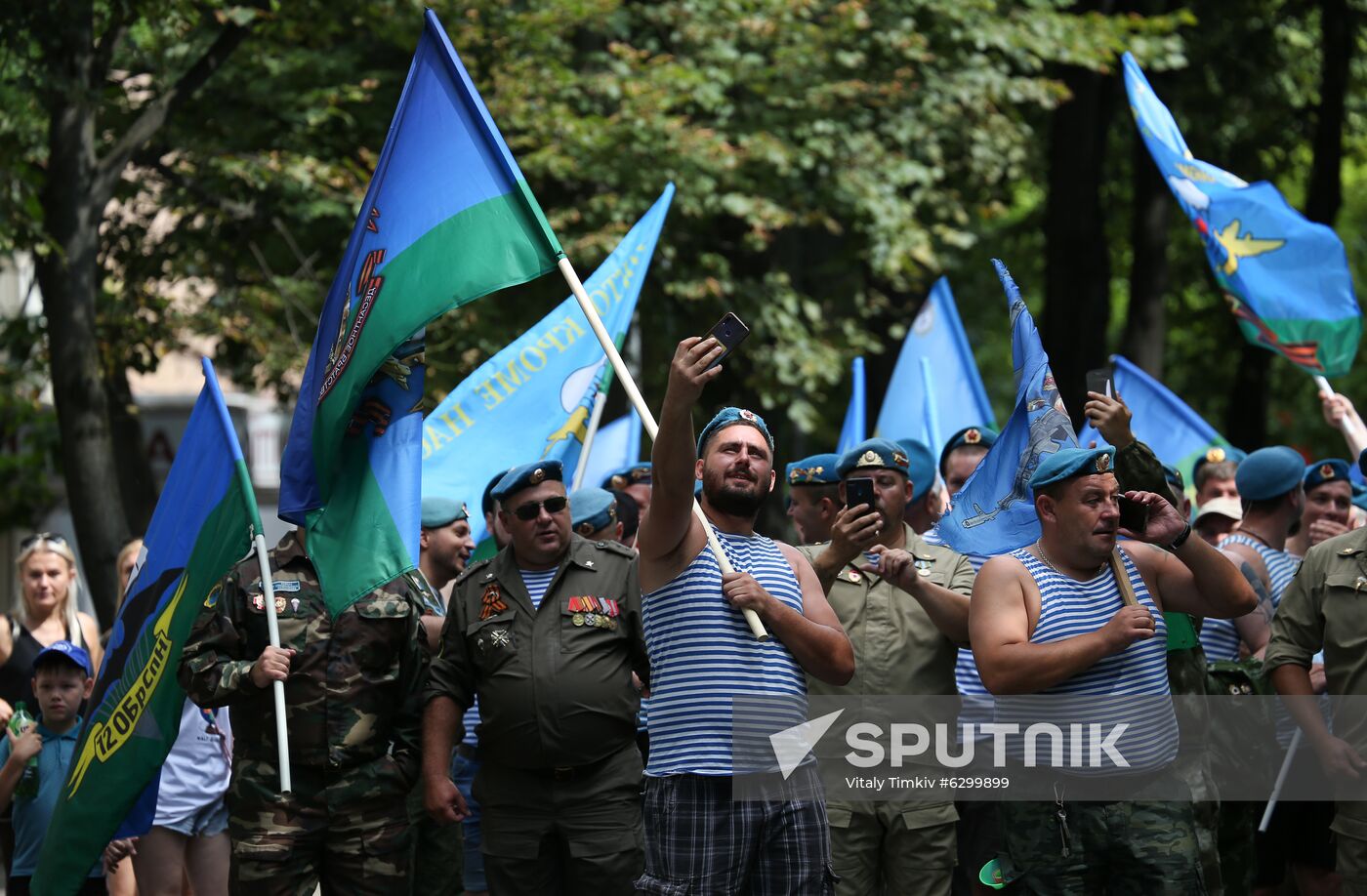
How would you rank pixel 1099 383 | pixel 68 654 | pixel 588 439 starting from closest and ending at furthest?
pixel 1099 383
pixel 68 654
pixel 588 439

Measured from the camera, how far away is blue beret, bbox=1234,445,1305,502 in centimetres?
805

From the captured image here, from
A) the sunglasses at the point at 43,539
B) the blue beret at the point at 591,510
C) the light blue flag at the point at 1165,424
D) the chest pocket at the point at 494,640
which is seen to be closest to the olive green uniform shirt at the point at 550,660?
the chest pocket at the point at 494,640

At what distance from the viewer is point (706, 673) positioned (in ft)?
19.0

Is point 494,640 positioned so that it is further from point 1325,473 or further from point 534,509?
point 1325,473

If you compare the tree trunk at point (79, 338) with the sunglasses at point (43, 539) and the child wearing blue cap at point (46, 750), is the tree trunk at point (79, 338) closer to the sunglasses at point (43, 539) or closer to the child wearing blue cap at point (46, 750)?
the sunglasses at point (43, 539)

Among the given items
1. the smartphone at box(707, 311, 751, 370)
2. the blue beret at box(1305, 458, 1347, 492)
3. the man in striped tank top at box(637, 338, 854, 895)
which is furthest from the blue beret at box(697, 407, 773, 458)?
the blue beret at box(1305, 458, 1347, 492)

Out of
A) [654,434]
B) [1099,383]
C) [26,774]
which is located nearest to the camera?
[654,434]

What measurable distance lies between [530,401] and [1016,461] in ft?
10.5

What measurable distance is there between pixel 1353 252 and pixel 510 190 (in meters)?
25.8

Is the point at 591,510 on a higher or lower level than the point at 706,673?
lower

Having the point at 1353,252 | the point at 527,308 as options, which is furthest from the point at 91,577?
the point at 1353,252

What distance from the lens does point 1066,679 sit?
19.0 feet

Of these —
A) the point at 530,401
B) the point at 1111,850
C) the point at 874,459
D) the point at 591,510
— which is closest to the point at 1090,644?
the point at 1111,850

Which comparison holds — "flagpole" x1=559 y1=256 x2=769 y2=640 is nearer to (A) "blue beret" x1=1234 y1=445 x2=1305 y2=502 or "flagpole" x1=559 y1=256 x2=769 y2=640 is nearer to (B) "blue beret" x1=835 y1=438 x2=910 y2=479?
(B) "blue beret" x1=835 y1=438 x2=910 y2=479
